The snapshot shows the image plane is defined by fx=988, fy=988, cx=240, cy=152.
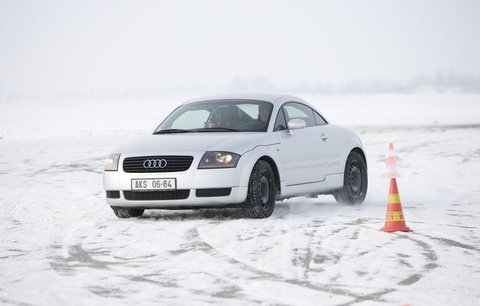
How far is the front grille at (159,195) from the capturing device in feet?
35.1

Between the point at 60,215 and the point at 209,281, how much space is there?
5161 millimetres

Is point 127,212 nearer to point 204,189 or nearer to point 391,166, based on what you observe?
point 204,189

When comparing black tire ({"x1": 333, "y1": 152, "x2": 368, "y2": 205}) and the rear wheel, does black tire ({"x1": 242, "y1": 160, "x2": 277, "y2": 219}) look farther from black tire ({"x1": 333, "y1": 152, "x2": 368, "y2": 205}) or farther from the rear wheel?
black tire ({"x1": 333, "y1": 152, "x2": 368, "y2": 205})

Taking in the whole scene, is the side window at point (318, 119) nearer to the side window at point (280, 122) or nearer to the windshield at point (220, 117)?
the side window at point (280, 122)

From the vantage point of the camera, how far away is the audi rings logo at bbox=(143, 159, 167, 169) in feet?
35.4

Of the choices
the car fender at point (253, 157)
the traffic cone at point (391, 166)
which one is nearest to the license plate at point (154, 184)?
the car fender at point (253, 157)

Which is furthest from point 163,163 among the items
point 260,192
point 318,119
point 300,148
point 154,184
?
point 318,119

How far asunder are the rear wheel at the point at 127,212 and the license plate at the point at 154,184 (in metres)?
0.60

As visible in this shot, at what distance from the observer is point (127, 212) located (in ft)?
37.8

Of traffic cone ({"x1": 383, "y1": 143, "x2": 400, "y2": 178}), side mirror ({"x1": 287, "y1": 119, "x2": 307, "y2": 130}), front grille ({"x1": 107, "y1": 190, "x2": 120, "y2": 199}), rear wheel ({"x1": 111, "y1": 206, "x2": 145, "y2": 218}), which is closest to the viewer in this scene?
traffic cone ({"x1": 383, "y1": 143, "x2": 400, "y2": 178})

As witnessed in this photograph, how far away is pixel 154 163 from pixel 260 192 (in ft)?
4.01

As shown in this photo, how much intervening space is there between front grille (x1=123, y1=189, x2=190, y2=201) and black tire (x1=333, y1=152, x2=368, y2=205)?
3041 mm

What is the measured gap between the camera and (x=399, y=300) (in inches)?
253

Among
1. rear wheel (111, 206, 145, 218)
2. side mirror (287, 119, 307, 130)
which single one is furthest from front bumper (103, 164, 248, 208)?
side mirror (287, 119, 307, 130)
